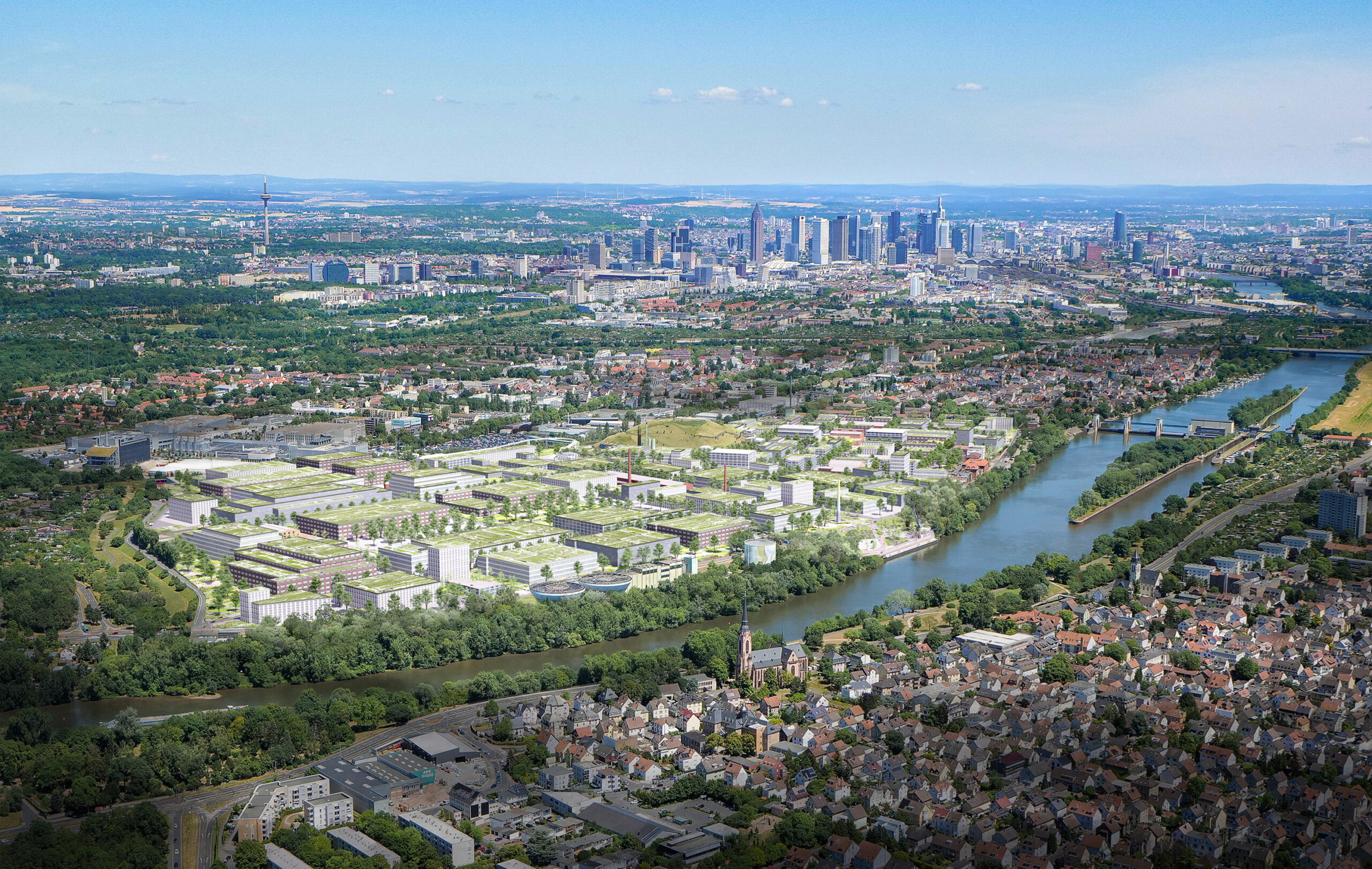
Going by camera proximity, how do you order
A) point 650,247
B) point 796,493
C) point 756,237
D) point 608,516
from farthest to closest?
point 756,237, point 650,247, point 796,493, point 608,516

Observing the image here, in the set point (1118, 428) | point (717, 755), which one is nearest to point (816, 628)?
point (717, 755)

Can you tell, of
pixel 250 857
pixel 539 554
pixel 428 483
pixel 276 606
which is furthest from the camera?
pixel 428 483

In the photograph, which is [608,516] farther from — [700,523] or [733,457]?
[733,457]

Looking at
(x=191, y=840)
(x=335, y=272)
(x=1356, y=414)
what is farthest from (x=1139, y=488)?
(x=335, y=272)

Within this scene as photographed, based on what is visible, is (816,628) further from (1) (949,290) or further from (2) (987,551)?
(1) (949,290)

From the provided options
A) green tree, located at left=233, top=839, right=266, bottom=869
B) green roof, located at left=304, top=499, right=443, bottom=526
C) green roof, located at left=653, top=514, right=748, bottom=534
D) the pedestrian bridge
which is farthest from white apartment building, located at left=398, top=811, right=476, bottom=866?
the pedestrian bridge

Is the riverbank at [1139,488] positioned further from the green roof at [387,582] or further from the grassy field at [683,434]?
the green roof at [387,582]

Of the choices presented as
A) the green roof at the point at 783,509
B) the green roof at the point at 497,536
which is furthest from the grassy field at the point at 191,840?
the green roof at the point at 783,509
